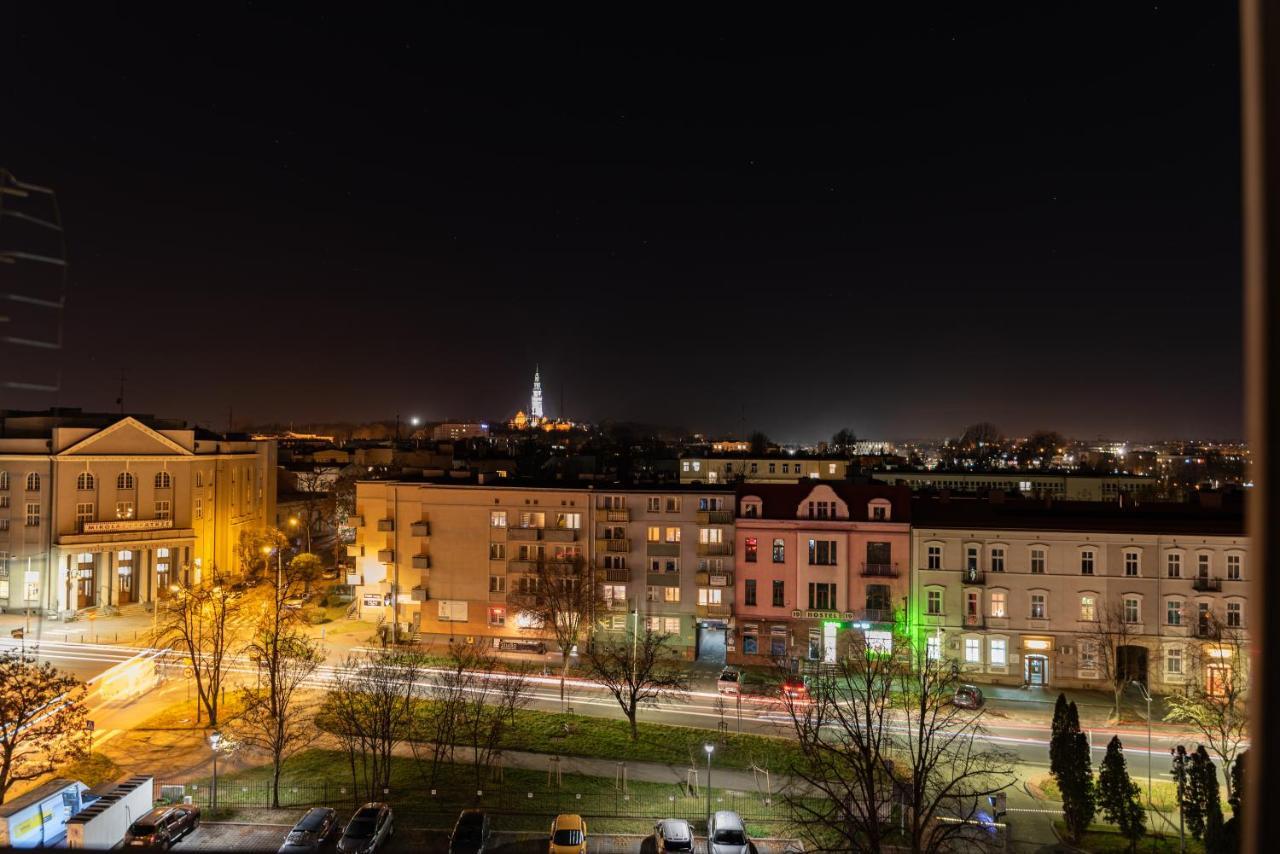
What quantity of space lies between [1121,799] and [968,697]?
228 inches

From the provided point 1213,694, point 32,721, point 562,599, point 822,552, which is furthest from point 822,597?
point 32,721

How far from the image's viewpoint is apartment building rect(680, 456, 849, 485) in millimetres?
41344

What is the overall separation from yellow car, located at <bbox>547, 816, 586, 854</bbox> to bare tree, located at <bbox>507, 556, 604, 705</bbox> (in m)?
8.61

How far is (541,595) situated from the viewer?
2073 centimetres

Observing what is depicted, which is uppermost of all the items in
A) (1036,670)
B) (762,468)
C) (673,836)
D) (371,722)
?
(762,468)

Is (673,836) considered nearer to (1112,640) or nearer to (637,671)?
(637,671)

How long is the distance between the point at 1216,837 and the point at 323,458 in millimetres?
60009

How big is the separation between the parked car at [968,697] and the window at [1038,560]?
3637 mm

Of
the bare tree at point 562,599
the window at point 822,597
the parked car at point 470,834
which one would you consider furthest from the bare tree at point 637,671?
the parked car at point 470,834

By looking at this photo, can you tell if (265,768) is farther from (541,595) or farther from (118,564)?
(118,564)

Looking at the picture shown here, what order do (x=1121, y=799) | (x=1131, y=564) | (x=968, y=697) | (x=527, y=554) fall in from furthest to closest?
(x=527, y=554), (x=1131, y=564), (x=968, y=697), (x=1121, y=799)

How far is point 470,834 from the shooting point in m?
10.5

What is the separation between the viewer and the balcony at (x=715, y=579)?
2059 cm

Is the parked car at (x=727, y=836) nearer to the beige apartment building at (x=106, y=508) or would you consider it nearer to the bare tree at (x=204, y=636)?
the bare tree at (x=204, y=636)
